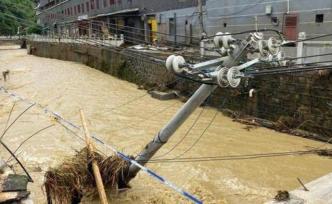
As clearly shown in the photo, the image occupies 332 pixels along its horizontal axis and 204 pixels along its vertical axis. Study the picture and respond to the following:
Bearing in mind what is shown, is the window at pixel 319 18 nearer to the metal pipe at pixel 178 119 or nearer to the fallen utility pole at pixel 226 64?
the fallen utility pole at pixel 226 64

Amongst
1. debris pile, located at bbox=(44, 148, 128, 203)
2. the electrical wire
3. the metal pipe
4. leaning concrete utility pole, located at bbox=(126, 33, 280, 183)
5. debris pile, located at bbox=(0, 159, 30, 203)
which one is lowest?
the electrical wire

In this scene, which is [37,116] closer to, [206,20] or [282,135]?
[282,135]

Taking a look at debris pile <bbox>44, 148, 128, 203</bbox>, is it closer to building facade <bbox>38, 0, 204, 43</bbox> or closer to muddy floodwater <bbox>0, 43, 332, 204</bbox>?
muddy floodwater <bbox>0, 43, 332, 204</bbox>

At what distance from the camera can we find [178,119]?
694 centimetres

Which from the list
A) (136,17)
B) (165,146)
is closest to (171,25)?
(136,17)

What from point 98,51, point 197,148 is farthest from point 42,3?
point 197,148

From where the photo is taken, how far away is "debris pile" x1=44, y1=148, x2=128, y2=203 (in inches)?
309

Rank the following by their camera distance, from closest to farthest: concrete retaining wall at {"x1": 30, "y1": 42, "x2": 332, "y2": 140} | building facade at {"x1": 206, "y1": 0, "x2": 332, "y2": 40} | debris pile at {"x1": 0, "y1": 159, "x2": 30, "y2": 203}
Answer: debris pile at {"x1": 0, "y1": 159, "x2": 30, "y2": 203} → concrete retaining wall at {"x1": 30, "y1": 42, "x2": 332, "y2": 140} → building facade at {"x1": 206, "y1": 0, "x2": 332, "y2": 40}

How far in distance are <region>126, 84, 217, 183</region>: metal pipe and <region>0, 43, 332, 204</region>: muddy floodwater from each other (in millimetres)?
1797

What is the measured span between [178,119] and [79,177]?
2.54 m

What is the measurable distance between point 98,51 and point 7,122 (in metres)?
13.9

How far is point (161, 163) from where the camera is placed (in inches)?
458

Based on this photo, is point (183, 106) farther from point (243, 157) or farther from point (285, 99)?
point (285, 99)

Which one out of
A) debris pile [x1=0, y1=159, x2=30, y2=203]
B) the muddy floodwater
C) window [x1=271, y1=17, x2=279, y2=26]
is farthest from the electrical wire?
window [x1=271, y1=17, x2=279, y2=26]
